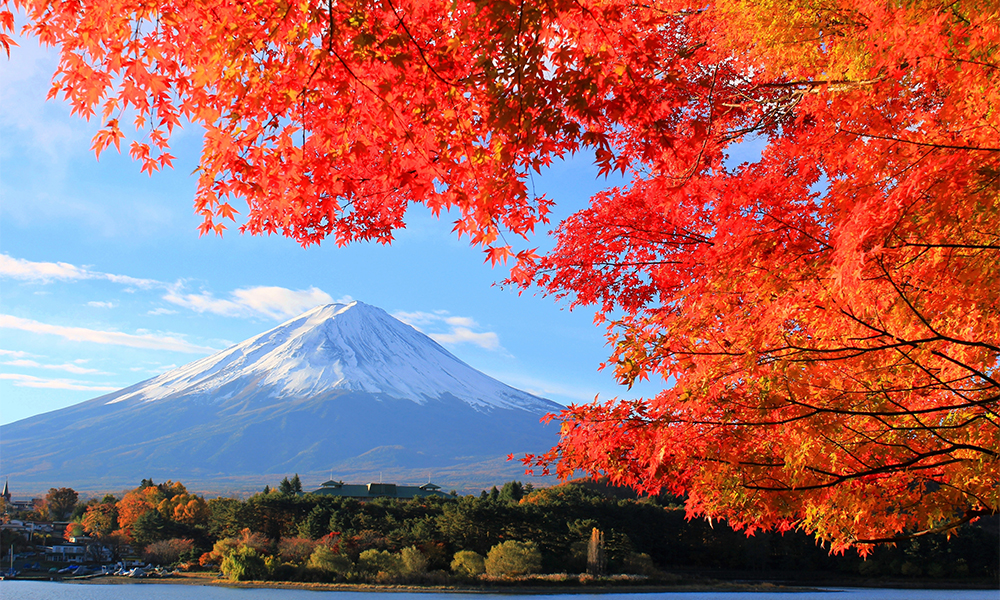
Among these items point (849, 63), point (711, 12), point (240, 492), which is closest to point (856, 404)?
point (849, 63)

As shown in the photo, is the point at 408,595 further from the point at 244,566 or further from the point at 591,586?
the point at 244,566

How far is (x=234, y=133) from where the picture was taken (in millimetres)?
3299

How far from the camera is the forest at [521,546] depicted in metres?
36.6

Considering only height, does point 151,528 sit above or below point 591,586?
above

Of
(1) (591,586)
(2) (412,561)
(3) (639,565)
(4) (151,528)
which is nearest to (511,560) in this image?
(1) (591,586)

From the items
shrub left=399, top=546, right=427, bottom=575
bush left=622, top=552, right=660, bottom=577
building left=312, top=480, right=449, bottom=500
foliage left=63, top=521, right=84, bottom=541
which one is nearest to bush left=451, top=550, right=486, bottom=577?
shrub left=399, top=546, right=427, bottom=575

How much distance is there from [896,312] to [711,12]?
311 cm

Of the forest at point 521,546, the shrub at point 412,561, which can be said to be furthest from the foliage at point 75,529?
the shrub at point 412,561

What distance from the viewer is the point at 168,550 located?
153 feet

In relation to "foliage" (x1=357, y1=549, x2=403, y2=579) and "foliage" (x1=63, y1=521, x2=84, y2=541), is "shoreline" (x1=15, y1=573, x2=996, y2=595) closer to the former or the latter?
"foliage" (x1=357, y1=549, x2=403, y2=579)

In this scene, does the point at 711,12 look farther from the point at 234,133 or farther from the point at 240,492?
the point at 240,492

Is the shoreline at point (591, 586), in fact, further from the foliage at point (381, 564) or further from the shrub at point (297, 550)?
the shrub at point (297, 550)

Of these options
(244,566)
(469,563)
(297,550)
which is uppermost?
(469,563)

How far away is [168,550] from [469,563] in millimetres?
25751
